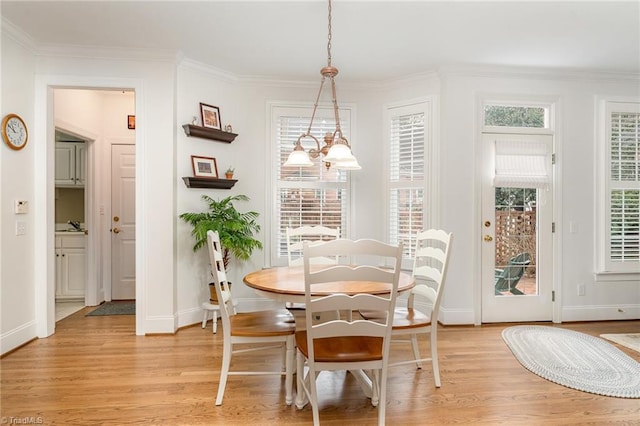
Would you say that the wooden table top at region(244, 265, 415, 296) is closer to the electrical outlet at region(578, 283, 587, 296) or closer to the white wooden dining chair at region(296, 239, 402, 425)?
the white wooden dining chair at region(296, 239, 402, 425)

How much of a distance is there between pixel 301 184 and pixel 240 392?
2418 millimetres

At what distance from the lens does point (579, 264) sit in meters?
3.96

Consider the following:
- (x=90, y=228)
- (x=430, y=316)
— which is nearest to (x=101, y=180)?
(x=90, y=228)

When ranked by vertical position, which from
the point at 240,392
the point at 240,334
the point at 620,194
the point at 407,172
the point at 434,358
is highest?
the point at 407,172

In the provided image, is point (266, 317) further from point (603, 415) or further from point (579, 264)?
point (579, 264)

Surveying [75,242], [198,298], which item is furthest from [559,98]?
[75,242]

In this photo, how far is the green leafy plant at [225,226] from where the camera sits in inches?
138

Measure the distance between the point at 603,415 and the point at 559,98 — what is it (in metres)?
3.20

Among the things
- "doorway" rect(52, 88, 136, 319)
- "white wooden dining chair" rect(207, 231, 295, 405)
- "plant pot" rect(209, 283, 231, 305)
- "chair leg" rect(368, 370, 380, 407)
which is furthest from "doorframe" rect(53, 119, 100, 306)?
"chair leg" rect(368, 370, 380, 407)

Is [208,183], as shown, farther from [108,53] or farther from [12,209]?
[12,209]

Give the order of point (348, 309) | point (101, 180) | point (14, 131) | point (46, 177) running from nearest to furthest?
point (348, 309)
point (14, 131)
point (46, 177)
point (101, 180)

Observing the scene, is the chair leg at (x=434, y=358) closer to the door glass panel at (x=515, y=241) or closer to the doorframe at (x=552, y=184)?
the doorframe at (x=552, y=184)

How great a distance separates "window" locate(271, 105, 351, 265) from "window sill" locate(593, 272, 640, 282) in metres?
2.95

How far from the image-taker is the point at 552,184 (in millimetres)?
3908
